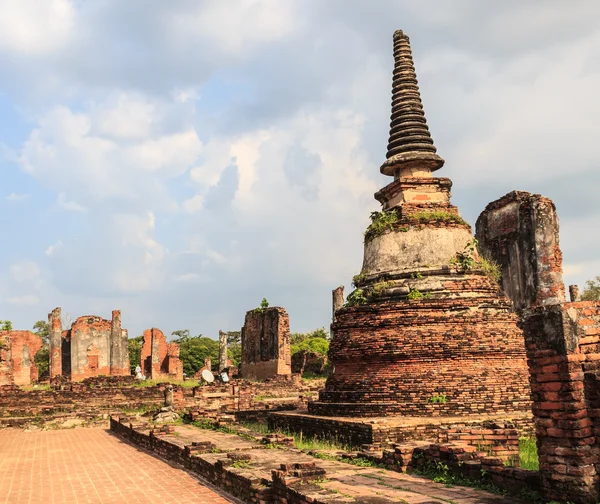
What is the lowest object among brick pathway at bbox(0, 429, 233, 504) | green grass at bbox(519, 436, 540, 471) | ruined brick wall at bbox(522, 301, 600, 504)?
brick pathway at bbox(0, 429, 233, 504)

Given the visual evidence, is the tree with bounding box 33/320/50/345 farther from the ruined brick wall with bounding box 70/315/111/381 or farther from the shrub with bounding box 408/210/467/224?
the shrub with bounding box 408/210/467/224

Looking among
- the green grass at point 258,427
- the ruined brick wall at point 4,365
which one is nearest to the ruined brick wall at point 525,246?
the green grass at point 258,427

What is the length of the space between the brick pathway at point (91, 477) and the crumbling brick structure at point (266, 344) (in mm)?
19333

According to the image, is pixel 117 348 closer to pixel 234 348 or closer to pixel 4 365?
pixel 4 365

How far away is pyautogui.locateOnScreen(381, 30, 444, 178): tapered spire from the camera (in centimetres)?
1388

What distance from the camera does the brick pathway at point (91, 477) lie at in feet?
24.6

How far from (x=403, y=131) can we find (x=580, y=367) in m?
9.90

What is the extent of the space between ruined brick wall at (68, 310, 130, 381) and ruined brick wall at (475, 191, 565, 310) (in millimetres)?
26077

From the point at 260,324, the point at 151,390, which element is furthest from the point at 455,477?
the point at 260,324

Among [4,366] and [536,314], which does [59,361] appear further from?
[536,314]

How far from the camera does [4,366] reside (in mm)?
23734

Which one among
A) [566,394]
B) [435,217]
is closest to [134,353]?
[435,217]

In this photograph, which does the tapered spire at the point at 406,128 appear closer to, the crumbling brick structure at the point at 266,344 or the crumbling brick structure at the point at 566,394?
the crumbling brick structure at the point at 566,394

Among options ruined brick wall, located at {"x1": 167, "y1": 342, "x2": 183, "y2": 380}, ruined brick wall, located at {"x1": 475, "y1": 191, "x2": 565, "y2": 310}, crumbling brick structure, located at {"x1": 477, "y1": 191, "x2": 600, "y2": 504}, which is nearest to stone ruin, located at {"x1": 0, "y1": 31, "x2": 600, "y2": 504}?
crumbling brick structure, located at {"x1": 477, "y1": 191, "x2": 600, "y2": 504}
